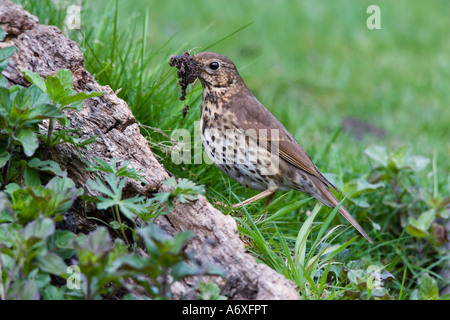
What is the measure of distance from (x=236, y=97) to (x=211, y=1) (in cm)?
600

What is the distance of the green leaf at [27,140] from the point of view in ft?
8.40

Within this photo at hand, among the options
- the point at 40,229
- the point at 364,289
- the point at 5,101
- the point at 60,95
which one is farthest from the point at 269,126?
the point at 40,229

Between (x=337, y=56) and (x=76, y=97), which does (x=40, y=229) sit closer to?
(x=76, y=97)

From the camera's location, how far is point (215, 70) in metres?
4.03

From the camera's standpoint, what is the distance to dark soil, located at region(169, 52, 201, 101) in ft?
12.6

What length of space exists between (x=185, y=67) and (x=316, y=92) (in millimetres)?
4240

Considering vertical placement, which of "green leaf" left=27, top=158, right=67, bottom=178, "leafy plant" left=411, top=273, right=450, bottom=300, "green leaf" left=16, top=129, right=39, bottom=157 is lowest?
"leafy plant" left=411, top=273, right=450, bottom=300

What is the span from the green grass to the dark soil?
265 mm

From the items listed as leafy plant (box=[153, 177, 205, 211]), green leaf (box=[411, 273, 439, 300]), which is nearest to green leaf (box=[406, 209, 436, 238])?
green leaf (box=[411, 273, 439, 300])

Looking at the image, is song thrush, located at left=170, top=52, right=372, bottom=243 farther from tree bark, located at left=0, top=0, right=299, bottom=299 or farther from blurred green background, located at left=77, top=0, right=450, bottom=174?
blurred green background, located at left=77, top=0, right=450, bottom=174
